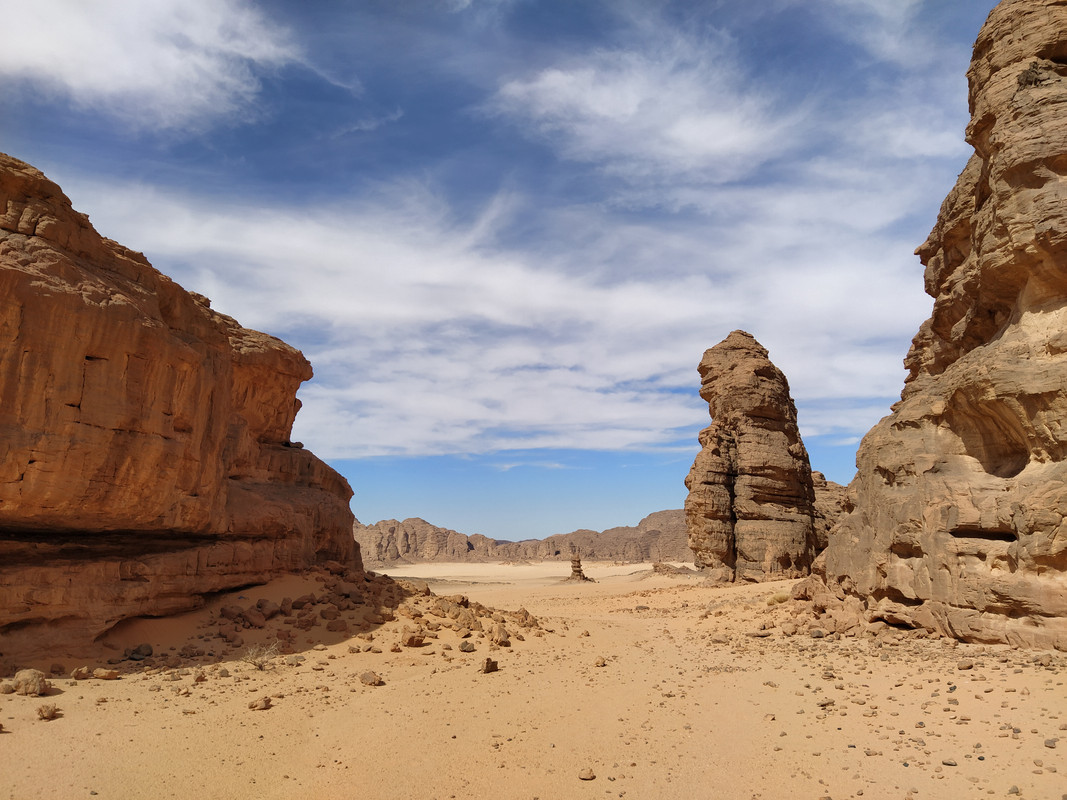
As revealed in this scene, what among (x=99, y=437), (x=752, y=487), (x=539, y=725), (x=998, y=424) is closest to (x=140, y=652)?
(x=99, y=437)

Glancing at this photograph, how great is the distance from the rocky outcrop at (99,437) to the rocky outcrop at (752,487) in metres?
19.7

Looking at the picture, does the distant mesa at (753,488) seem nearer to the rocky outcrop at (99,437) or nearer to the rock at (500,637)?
the rock at (500,637)

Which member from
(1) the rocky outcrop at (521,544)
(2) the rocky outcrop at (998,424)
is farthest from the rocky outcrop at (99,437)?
(1) the rocky outcrop at (521,544)

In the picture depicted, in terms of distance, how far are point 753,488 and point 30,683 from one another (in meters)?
25.3

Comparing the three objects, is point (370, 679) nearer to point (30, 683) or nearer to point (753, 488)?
point (30, 683)

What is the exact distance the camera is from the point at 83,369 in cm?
944

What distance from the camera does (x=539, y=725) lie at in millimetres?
8617

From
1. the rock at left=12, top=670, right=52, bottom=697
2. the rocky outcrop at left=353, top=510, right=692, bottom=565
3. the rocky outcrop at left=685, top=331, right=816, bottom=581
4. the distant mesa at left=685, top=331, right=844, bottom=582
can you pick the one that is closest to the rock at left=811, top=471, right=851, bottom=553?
the distant mesa at left=685, top=331, right=844, bottom=582

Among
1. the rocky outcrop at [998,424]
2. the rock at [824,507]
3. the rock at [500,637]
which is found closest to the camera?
the rocky outcrop at [998,424]

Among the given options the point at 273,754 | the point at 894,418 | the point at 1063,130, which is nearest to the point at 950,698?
the point at 894,418

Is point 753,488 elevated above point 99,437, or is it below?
above

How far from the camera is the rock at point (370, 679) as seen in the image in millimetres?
10031

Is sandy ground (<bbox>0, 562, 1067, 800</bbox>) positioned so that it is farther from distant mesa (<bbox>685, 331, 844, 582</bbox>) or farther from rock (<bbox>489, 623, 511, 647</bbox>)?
distant mesa (<bbox>685, 331, 844, 582</bbox>)

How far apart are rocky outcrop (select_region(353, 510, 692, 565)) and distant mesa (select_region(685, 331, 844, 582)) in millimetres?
60261
